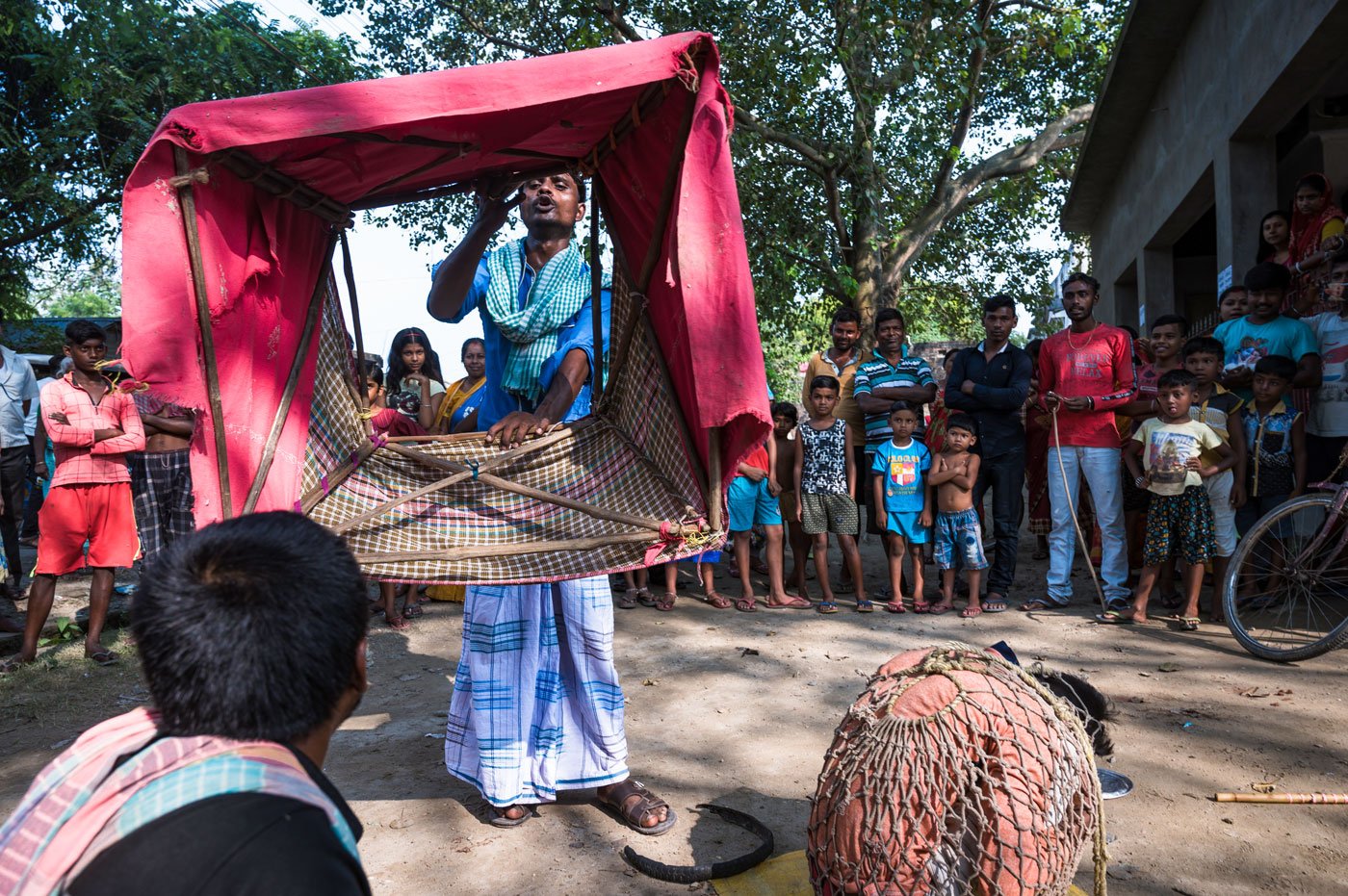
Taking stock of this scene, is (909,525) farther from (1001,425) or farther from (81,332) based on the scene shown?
(81,332)

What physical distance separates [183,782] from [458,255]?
2260 mm

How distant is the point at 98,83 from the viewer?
1100 centimetres

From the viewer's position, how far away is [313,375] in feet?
9.87

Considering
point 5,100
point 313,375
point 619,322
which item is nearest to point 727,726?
point 619,322

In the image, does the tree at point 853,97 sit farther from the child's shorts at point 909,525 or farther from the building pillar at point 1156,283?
the child's shorts at point 909,525

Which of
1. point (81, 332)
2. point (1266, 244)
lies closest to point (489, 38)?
point (81, 332)

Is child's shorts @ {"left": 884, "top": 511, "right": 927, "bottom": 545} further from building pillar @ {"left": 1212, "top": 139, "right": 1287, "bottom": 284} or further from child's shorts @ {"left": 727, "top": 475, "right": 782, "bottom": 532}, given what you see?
building pillar @ {"left": 1212, "top": 139, "right": 1287, "bottom": 284}

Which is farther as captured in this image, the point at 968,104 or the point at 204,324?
the point at 968,104

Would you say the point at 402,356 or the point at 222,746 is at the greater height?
the point at 402,356

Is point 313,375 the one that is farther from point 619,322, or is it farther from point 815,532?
point 815,532

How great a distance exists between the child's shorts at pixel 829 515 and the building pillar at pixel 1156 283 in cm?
548

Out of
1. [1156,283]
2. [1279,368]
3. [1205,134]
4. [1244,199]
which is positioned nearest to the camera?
[1279,368]

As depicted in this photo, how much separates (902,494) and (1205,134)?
14.7ft

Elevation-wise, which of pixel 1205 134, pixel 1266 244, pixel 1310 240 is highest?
pixel 1205 134
